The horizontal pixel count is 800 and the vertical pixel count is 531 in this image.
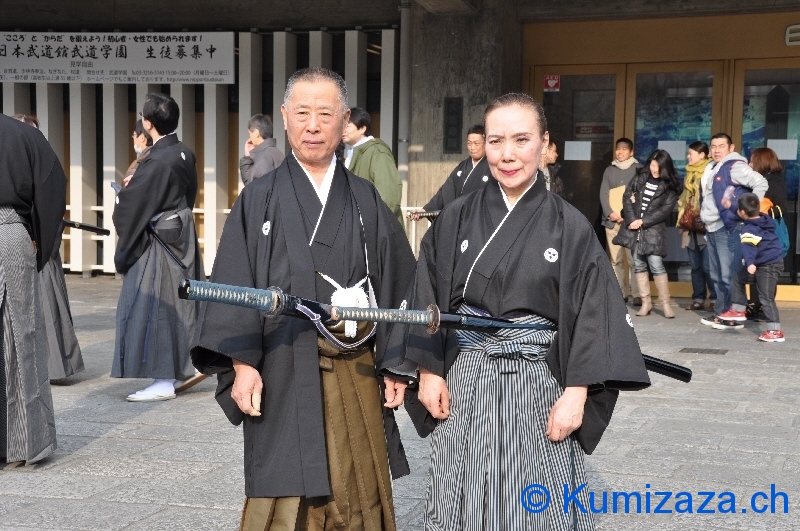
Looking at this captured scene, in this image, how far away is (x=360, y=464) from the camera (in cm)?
328

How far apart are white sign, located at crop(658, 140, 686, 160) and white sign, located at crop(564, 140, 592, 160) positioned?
823mm

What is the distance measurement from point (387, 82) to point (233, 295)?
9.65 metres

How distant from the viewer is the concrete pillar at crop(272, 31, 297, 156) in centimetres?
1225

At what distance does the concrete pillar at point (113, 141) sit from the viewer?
12703mm

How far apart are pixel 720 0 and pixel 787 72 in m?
1.11

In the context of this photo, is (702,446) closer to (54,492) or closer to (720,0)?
(54,492)

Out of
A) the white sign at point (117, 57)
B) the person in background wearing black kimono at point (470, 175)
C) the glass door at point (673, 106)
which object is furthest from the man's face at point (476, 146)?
the white sign at point (117, 57)

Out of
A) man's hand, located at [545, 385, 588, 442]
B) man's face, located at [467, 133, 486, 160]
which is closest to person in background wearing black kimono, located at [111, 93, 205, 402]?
man's face, located at [467, 133, 486, 160]

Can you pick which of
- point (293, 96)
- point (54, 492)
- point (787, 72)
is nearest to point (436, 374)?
point (293, 96)

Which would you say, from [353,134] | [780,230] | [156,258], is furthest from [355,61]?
[156,258]

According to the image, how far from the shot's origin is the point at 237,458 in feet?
16.9

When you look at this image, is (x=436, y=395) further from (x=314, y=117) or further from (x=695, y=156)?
(x=695, y=156)

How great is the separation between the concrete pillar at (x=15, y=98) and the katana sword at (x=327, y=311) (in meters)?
11.4

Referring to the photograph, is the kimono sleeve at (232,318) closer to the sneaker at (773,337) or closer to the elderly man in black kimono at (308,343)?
the elderly man in black kimono at (308,343)
